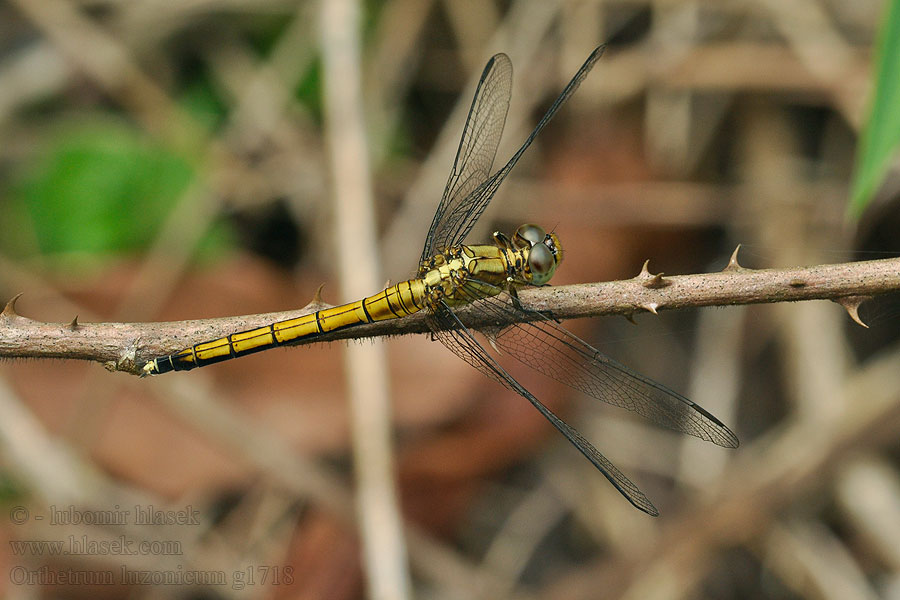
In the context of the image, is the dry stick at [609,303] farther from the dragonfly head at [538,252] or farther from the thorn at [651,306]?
the dragonfly head at [538,252]

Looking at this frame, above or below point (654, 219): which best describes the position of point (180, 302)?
below

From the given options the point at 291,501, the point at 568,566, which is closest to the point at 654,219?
the point at 568,566

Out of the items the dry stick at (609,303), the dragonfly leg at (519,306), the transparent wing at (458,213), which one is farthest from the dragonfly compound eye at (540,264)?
the dry stick at (609,303)

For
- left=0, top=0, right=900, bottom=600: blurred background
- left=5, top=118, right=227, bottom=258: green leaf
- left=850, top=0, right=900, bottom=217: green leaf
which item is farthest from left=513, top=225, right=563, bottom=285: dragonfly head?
left=5, top=118, right=227, bottom=258: green leaf

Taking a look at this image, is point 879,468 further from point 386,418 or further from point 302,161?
point 302,161

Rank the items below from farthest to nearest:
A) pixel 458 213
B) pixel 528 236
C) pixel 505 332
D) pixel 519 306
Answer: pixel 458 213, pixel 528 236, pixel 505 332, pixel 519 306

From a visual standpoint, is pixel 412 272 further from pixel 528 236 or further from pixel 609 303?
pixel 609 303

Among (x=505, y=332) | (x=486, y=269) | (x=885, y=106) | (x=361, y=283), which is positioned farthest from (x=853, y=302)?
(x=361, y=283)
